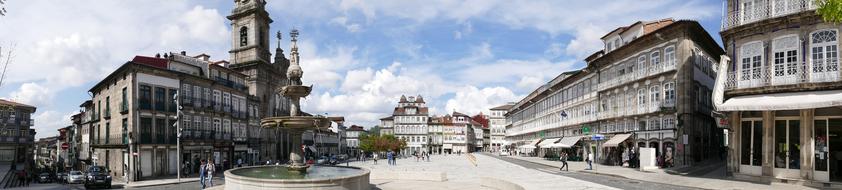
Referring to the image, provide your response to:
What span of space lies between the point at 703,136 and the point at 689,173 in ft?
41.4

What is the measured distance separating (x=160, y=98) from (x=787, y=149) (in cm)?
4051

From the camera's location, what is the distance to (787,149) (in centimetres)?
2292

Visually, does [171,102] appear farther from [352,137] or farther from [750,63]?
[352,137]

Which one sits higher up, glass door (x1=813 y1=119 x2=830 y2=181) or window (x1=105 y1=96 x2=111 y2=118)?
window (x1=105 y1=96 x2=111 y2=118)

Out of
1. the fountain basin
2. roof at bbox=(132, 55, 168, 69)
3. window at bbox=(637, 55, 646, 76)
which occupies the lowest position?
the fountain basin

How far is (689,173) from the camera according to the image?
2972 centimetres

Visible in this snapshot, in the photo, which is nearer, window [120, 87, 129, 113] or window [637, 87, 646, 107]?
window [120, 87, 129, 113]

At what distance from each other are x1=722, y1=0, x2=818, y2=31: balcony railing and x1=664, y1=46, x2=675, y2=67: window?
10909mm

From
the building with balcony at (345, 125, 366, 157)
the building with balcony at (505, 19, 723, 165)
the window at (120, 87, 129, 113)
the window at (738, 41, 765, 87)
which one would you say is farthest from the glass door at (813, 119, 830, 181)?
the building with balcony at (345, 125, 366, 157)

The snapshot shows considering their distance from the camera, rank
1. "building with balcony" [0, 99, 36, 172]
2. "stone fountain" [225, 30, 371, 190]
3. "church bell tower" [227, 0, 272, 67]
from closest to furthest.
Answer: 1. "stone fountain" [225, 30, 371, 190]
2. "church bell tower" [227, 0, 272, 67]
3. "building with balcony" [0, 99, 36, 172]

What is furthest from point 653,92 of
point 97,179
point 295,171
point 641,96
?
point 97,179

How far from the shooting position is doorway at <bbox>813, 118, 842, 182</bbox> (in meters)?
21.5

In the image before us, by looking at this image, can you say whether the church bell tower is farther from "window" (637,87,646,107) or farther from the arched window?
"window" (637,87,646,107)

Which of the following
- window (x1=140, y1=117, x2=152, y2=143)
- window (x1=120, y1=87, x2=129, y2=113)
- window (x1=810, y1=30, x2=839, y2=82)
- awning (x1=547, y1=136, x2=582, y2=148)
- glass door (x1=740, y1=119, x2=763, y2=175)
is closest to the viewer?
window (x1=810, y1=30, x2=839, y2=82)
